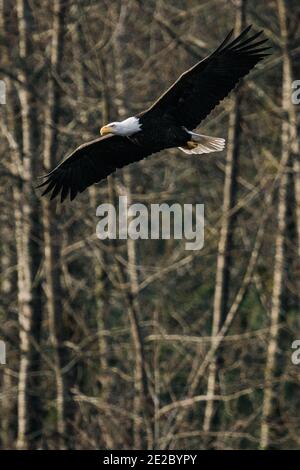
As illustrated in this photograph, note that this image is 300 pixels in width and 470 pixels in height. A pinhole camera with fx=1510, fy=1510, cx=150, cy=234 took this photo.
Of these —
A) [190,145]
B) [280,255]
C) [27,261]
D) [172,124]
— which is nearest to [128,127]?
[172,124]

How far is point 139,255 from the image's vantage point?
51.6ft

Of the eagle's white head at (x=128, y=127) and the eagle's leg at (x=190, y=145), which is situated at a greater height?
the eagle's white head at (x=128, y=127)

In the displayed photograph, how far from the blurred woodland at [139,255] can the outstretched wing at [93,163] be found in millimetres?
2706

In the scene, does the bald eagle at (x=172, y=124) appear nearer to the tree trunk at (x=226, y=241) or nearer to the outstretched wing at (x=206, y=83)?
the outstretched wing at (x=206, y=83)

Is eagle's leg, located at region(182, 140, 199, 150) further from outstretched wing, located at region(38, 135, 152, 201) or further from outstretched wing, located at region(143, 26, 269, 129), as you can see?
outstretched wing, located at region(38, 135, 152, 201)

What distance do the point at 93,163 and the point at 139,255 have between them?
17.0ft

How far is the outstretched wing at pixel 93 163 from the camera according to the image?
34.5 ft

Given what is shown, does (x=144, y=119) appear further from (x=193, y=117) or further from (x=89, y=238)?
(x=89, y=238)

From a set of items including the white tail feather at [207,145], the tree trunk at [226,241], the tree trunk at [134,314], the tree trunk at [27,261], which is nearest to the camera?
the white tail feather at [207,145]

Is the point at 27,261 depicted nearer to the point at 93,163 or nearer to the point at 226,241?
the point at 226,241

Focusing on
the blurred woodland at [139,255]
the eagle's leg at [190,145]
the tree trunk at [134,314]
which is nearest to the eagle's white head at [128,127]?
the eagle's leg at [190,145]

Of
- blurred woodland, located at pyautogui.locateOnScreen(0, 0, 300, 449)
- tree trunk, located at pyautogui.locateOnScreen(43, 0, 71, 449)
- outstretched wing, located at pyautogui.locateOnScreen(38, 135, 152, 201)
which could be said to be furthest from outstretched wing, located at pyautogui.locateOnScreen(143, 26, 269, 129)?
tree trunk, located at pyautogui.locateOnScreen(43, 0, 71, 449)

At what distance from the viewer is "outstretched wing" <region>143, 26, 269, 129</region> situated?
31.6 feet

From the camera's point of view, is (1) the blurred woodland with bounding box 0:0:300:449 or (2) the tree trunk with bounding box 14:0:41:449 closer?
(1) the blurred woodland with bounding box 0:0:300:449
